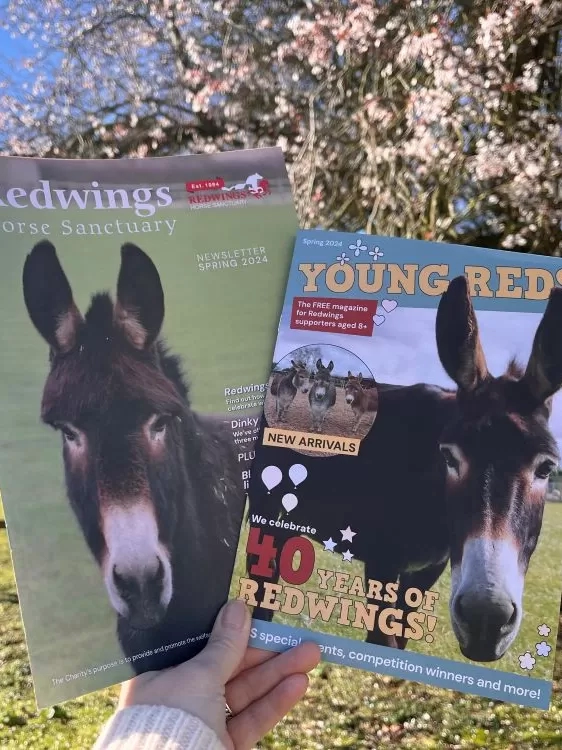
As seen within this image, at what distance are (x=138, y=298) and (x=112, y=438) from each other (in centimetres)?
24

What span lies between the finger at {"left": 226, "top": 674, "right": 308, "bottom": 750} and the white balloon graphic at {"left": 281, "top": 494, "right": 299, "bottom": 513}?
0.30 m

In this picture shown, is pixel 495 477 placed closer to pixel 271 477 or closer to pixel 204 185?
pixel 271 477

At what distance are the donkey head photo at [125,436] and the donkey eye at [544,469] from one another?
50 centimetres

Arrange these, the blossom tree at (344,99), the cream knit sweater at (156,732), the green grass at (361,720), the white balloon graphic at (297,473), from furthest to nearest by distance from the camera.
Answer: the blossom tree at (344,99) → the green grass at (361,720) → the white balloon graphic at (297,473) → the cream knit sweater at (156,732)

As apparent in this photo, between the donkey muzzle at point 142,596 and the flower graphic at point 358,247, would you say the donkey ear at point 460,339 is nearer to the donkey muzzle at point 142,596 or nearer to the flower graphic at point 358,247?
the flower graphic at point 358,247

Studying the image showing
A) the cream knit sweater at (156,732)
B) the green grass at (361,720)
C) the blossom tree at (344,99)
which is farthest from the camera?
the blossom tree at (344,99)

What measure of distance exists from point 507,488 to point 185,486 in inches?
20.1

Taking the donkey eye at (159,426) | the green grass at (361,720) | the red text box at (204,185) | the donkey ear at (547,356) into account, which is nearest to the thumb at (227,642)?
the donkey eye at (159,426)

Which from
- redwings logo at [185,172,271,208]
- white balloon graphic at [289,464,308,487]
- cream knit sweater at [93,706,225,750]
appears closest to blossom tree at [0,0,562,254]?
redwings logo at [185,172,271,208]

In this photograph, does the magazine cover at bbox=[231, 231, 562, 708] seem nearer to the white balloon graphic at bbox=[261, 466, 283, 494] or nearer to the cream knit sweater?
the white balloon graphic at bbox=[261, 466, 283, 494]

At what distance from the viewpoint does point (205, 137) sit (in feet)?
12.9

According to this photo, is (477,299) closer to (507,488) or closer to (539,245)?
(507,488)

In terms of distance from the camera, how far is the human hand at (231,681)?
99 centimetres

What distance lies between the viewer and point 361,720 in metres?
1.99
